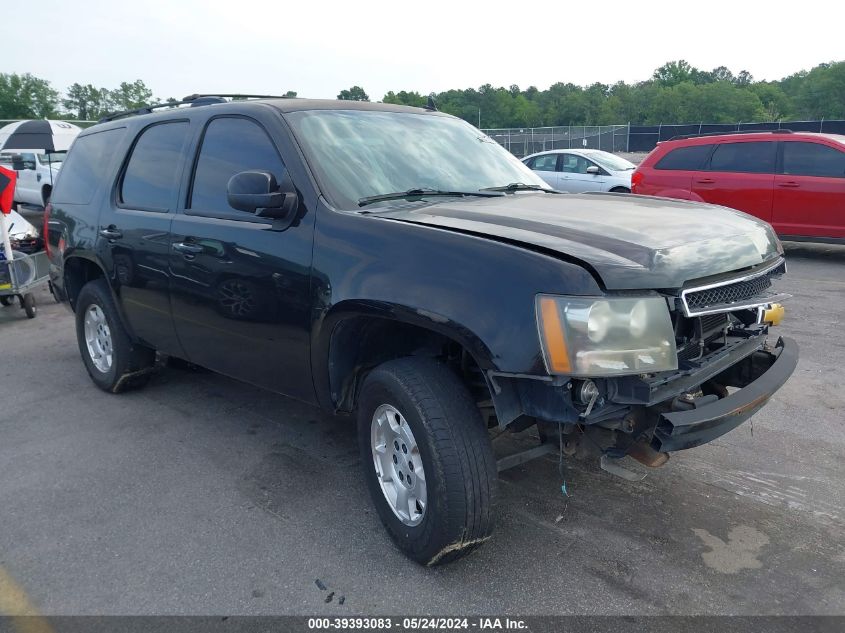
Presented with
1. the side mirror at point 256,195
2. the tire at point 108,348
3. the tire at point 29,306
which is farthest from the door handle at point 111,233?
the tire at point 29,306

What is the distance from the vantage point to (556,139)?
1353 inches

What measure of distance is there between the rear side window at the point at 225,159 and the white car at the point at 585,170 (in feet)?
37.9

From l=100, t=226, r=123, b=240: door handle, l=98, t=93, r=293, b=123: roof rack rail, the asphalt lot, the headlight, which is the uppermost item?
l=98, t=93, r=293, b=123: roof rack rail

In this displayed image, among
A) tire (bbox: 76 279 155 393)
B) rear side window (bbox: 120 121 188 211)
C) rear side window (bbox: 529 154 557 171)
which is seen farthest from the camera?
rear side window (bbox: 529 154 557 171)

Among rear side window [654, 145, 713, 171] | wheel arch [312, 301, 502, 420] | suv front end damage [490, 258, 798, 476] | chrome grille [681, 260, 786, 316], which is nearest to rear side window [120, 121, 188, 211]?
wheel arch [312, 301, 502, 420]

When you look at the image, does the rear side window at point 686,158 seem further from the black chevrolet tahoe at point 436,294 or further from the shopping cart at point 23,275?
the shopping cart at point 23,275

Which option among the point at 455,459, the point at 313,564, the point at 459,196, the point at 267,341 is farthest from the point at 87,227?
the point at 455,459

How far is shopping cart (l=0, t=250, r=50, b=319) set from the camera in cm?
730

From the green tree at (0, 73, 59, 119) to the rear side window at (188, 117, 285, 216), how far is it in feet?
236

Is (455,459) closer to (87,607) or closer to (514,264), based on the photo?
(514,264)

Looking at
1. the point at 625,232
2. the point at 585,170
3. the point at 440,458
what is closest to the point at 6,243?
the point at 440,458

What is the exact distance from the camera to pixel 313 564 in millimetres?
2967

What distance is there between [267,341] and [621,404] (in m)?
1.83

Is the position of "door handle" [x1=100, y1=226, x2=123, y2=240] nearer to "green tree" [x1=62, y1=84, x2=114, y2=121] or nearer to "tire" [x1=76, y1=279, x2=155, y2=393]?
"tire" [x1=76, y1=279, x2=155, y2=393]
